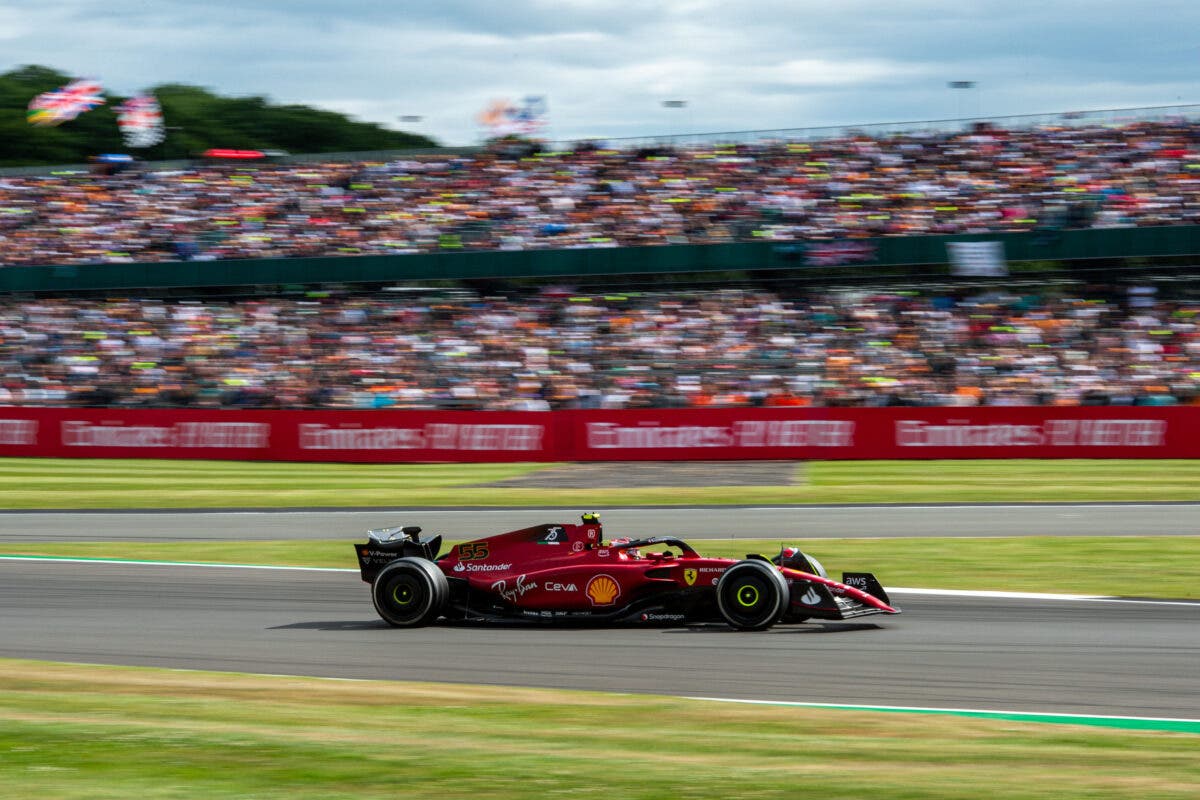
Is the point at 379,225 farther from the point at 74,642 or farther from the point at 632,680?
the point at 632,680

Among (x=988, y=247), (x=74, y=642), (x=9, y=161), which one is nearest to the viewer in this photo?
(x=74, y=642)

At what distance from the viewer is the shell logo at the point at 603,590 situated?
10.4 metres

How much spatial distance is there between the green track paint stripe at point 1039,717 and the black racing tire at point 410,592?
344cm

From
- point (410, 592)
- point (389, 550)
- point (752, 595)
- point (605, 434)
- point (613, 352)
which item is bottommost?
point (410, 592)

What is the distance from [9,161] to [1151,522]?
7353cm

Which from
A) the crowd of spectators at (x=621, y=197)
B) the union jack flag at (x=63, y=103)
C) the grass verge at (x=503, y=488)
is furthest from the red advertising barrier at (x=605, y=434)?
the union jack flag at (x=63, y=103)

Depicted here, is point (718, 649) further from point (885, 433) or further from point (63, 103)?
point (63, 103)

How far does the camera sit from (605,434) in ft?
94.7

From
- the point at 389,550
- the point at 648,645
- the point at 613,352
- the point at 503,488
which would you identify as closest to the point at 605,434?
the point at 613,352

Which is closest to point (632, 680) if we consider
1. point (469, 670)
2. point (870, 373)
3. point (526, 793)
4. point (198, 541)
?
point (469, 670)

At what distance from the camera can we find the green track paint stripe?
701 centimetres

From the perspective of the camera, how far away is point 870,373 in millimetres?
29281

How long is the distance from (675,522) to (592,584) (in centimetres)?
864

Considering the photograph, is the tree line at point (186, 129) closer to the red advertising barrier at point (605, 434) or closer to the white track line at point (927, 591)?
the red advertising barrier at point (605, 434)
